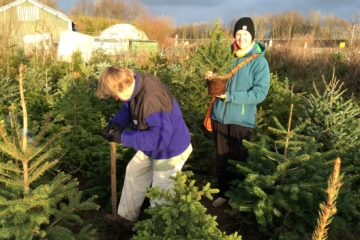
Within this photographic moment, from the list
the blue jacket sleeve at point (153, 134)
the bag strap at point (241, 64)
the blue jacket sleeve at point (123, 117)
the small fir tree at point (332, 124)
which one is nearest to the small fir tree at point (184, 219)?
the blue jacket sleeve at point (153, 134)

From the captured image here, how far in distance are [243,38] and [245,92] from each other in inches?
23.8

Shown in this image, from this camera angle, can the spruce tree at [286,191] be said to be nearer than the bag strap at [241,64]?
Yes

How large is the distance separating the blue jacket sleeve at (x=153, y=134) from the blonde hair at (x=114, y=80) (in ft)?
1.10

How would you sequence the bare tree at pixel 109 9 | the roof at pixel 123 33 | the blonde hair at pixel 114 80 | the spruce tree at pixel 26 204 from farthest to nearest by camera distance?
the bare tree at pixel 109 9 < the roof at pixel 123 33 < the blonde hair at pixel 114 80 < the spruce tree at pixel 26 204

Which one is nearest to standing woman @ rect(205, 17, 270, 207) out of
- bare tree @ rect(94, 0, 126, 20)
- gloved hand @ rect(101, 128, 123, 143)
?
gloved hand @ rect(101, 128, 123, 143)

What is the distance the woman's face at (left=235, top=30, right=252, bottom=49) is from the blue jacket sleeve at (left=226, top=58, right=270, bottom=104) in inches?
10.3

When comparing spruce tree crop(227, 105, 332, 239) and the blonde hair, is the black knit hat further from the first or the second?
the blonde hair

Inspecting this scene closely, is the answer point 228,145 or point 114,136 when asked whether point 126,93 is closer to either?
point 114,136

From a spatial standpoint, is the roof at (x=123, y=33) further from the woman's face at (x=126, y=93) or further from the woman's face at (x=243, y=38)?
the woman's face at (x=126, y=93)

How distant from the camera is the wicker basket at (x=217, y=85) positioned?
312 centimetres

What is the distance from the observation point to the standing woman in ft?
10.5

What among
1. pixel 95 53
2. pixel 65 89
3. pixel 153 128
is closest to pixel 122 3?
pixel 95 53

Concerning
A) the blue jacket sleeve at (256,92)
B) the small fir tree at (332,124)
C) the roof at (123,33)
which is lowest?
the small fir tree at (332,124)

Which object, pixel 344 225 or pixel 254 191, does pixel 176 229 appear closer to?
pixel 254 191
